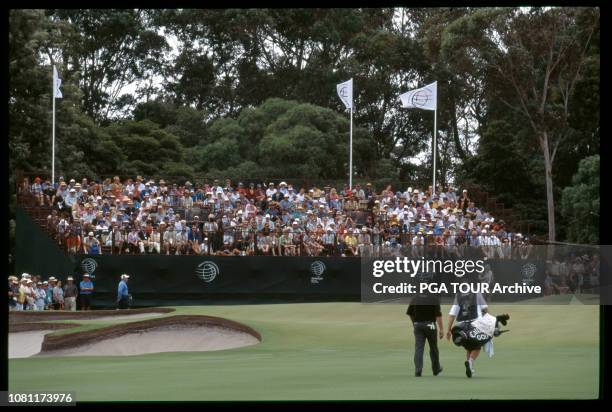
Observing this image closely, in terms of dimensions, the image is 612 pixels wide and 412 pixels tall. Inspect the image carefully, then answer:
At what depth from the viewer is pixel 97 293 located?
30.9 m

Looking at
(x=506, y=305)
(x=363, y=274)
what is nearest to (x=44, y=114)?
(x=363, y=274)

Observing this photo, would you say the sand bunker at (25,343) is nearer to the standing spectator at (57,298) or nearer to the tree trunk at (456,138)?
the standing spectator at (57,298)

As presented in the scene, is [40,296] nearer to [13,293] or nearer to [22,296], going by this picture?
[22,296]

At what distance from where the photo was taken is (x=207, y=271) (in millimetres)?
31391

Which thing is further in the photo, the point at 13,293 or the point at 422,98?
the point at 422,98

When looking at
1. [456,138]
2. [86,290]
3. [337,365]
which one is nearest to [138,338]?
[86,290]

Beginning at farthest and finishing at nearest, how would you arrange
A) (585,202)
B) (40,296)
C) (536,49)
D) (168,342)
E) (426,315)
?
(536,49)
(585,202)
(40,296)
(168,342)
(426,315)

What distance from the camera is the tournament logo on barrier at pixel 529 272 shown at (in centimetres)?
2825

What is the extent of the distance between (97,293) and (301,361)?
1064 cm

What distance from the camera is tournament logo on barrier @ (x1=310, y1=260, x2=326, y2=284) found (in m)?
31.7

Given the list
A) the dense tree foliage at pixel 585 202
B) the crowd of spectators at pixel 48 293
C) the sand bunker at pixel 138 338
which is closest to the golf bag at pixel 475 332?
the sand bunker at pixel 138 338

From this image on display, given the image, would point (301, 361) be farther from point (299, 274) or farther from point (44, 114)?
point (44, 114)

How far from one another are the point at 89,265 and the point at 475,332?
17.3 m

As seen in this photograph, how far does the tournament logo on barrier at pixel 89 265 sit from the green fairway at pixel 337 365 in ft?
9.93
